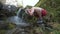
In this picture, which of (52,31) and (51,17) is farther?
(51,17)

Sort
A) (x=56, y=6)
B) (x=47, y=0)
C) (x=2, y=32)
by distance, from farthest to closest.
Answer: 1. (x=47, y=0)
2. (x=56, y=6)
3. (x=2, y=32)

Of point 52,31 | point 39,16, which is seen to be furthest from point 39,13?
point 52,31

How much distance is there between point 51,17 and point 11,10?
5.90 ft

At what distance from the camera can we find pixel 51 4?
539 centimetres

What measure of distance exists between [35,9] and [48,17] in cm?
49

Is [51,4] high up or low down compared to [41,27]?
up

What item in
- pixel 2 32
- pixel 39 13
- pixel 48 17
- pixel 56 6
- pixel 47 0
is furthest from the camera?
pixel 47 0

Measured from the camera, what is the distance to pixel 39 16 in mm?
4141

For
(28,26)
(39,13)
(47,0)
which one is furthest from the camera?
(47,0)

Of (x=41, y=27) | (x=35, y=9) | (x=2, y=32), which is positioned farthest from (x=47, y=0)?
(x=2, y=32)

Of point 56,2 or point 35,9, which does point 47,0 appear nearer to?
point 56,2

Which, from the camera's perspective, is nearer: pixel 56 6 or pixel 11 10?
pixel 56 6

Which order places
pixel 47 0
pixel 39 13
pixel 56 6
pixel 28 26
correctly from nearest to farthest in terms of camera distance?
1. pixel 28 26
2. pixel 39 13
3. pixel 56 6
4. pixel 47 0

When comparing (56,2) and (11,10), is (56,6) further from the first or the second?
(11,10)
